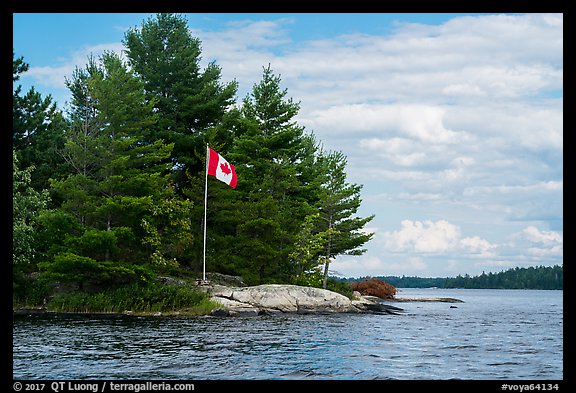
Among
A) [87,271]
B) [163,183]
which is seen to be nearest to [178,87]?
[163,183]

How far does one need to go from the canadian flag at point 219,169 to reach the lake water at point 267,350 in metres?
9.57

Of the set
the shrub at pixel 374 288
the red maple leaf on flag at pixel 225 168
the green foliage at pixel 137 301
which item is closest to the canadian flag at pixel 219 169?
the red maple leaf on flag at pixel 225 168

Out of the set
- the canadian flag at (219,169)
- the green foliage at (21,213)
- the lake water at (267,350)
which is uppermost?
the canadian flag at (219,169)

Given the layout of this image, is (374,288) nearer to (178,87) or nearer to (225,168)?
(178,87)

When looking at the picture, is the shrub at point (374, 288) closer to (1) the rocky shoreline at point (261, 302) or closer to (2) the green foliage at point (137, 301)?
(1) the rocky shoreline at point (261, 302)

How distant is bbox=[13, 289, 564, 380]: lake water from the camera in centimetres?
1471

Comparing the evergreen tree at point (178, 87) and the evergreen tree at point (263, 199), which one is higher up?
the evergreen tree at point (178, 87)

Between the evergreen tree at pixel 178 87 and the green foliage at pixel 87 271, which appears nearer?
the green foliage at pixel 87 271

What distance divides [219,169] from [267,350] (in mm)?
19019

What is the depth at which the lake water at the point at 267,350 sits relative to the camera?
14.7 metres

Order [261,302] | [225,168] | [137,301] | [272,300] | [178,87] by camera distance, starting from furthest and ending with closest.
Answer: [178,87] → [225,168] → [272,300] → [261,302] → [137,301]

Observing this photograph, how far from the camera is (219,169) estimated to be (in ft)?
120

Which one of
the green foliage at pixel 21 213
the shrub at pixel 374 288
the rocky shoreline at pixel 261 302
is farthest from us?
the shrub at pixel 374 288
